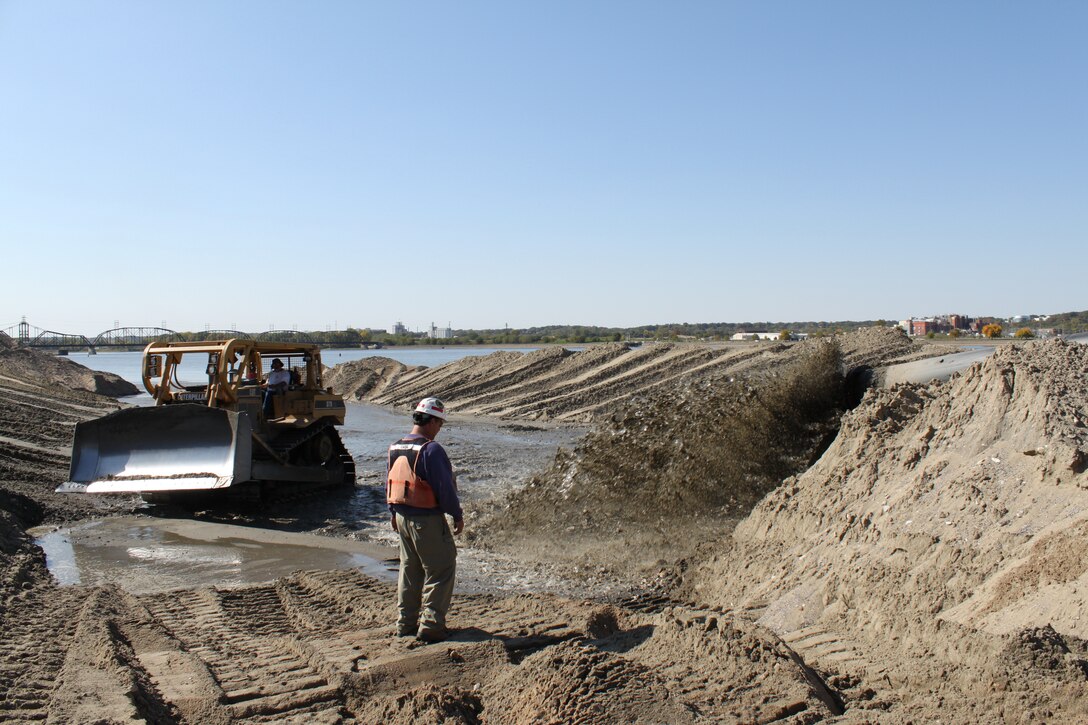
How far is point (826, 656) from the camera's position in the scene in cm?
477

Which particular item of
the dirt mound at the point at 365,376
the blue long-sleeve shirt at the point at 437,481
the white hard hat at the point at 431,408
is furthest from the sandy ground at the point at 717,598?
the dirt mound at the point at 365,376

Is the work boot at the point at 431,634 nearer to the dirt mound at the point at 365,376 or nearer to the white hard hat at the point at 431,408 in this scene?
the white hard hat at the point at 431,408

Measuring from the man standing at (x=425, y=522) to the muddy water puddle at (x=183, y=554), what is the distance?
265 centimetres

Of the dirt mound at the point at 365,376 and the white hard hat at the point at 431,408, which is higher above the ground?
the white hard hat at the point at 431,408

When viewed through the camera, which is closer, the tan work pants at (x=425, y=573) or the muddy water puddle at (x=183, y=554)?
the tan work pants at (x=425, y=573)

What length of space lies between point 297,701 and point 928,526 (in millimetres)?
4068

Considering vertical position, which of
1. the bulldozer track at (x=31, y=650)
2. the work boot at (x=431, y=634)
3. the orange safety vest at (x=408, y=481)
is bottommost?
the bulldozer track at (x=31, y=650)

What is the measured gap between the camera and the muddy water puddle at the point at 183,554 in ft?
26.6

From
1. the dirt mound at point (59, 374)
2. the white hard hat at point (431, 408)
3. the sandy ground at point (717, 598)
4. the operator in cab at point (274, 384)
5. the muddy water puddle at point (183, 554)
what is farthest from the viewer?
the dirt mound at point (59, 374)

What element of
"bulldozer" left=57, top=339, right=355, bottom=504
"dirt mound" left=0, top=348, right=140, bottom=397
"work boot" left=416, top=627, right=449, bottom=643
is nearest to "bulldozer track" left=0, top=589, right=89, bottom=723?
"work boot" left=416, top=627, right=449, bottom=643

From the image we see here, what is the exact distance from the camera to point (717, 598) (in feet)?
22.4

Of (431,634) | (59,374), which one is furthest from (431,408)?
(59,374)

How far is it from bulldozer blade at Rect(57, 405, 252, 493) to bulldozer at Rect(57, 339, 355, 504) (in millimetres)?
13

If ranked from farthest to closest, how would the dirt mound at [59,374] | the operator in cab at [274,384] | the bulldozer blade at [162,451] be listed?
1. the dirt mound at [59,374]
2. the operator in cab at [274,384]
3. the bulldozer blade at [162,451]
